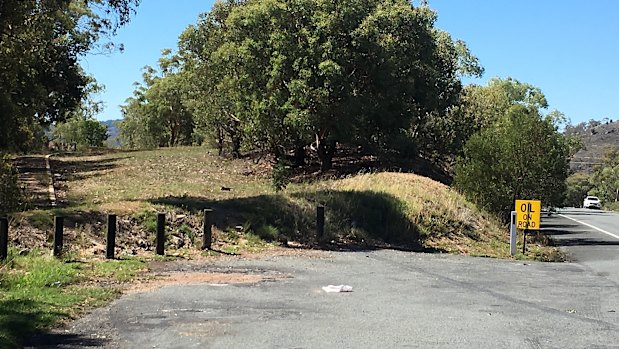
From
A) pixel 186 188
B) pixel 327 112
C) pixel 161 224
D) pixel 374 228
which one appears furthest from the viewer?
pixel 327 112

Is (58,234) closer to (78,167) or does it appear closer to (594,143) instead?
(78,167)

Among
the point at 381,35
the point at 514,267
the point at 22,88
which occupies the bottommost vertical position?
the point at 514,267

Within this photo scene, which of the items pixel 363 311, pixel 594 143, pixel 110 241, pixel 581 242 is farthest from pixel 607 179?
pixel 363 311

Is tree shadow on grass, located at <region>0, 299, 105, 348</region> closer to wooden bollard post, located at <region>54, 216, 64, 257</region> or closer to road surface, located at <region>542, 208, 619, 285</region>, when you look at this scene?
wooden bollard post, located at <region>54, 216, 64, 257</region>

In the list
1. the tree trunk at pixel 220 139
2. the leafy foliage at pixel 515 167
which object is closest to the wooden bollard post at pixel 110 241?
the leafy foliage at pixel 515 167

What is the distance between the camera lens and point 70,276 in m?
11.3

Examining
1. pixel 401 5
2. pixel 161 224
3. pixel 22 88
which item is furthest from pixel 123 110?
pixel 161 224

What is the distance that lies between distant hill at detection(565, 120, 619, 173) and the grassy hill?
109 meters

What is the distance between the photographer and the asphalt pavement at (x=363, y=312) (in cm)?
751

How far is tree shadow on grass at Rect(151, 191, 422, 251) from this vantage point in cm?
1827

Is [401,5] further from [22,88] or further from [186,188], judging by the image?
[22,88]

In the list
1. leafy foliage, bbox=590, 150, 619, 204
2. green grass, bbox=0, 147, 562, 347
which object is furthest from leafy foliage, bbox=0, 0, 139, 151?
leafy foliage, bbox=590, 150, 619, 204

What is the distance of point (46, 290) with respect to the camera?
32.2 feet

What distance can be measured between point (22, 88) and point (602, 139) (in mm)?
139434
